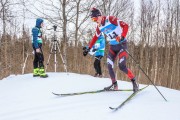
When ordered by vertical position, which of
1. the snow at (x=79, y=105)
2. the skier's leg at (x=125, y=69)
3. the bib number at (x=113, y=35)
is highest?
the bib number at (x=113, y=35)

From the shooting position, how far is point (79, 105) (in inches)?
231

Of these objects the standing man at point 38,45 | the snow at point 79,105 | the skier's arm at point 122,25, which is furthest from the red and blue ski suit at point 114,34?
the standing man at point 38,45

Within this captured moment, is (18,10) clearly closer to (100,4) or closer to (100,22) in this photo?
(100,4)

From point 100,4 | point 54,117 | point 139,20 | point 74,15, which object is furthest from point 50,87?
point 139,20

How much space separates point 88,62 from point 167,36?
12.8 meters

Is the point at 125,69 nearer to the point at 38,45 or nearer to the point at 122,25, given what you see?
the point at 122,25

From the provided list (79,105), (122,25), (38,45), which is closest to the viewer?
(79,105)

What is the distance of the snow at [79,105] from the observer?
5141mm

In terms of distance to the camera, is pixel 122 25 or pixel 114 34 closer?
pixel 122 25

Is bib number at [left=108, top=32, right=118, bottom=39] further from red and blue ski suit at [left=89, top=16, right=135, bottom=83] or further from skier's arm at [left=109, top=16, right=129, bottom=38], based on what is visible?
skier's arm at [left=109, top=16, right=129, bottom=38]

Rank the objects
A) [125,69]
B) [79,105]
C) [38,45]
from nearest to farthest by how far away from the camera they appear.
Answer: [79,105] < [125,69] < [38,45]

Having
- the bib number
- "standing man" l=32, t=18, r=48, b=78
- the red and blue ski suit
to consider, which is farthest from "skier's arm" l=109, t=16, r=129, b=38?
"standing man" l=32, t=18, r=48, b=78

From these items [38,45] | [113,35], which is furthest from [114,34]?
[38,45]

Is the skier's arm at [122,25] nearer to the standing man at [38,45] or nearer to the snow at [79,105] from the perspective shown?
the snow at [79,105]
